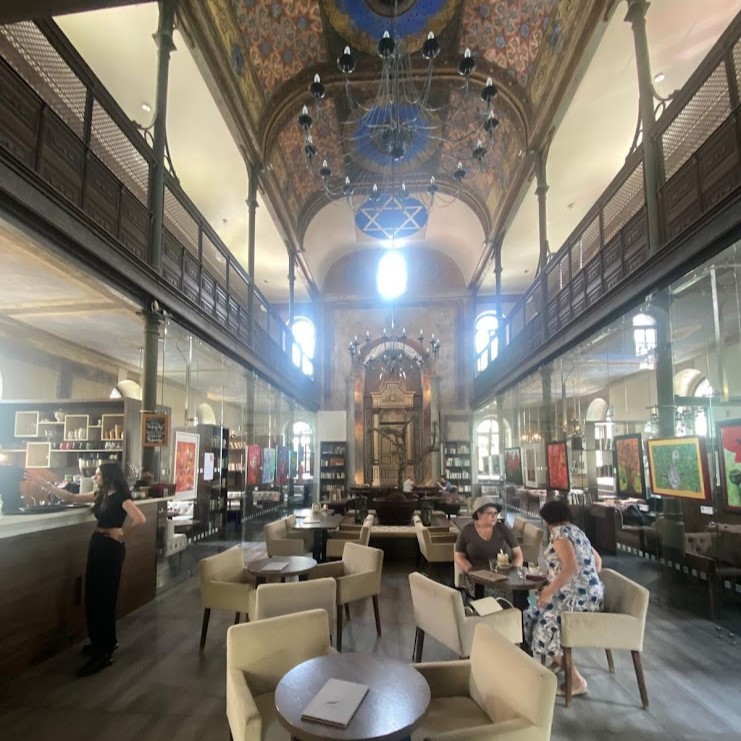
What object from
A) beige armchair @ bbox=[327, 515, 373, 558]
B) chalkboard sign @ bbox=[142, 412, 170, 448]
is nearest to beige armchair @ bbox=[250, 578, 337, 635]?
beige armchair @ bbox=[327, 515, 373, 558]

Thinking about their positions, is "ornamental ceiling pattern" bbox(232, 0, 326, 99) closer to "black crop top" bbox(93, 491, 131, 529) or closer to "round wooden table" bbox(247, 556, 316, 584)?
"black crop top" bbox(93, 491, 131, 529)

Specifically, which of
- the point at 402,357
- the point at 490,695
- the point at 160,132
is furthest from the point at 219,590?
the point at 402,357

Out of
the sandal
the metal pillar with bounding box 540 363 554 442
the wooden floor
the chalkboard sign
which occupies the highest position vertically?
the metal pillar with bounding box 540 363 554 442

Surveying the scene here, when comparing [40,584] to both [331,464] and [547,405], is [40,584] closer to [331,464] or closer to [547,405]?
[547,405]

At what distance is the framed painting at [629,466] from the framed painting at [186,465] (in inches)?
230

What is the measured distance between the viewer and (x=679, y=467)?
526 centimetres

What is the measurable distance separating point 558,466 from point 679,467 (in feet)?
11.7

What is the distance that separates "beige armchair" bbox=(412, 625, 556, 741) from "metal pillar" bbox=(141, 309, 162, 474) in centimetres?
460

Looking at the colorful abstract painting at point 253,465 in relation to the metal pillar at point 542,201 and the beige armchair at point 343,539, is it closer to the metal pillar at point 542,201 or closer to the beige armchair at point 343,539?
the beige armchair at point 343,539

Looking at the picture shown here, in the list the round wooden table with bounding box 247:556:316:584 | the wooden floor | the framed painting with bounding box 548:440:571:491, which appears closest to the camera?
the wooden floor

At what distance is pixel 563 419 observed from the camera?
8867mm

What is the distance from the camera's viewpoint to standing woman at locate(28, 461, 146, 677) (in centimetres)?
398

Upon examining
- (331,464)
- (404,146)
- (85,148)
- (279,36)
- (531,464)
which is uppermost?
(279,36)

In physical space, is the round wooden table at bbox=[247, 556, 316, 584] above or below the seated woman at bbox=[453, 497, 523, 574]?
below
